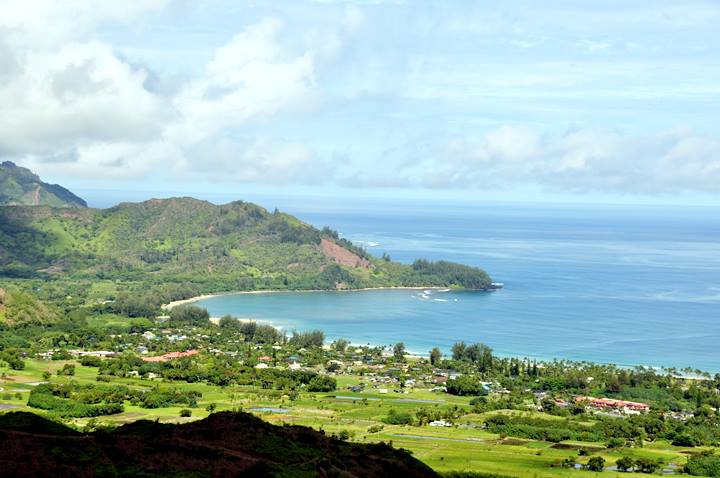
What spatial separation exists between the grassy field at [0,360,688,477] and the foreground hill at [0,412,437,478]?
14653 mm

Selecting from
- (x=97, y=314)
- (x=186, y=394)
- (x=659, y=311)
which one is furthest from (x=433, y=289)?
(x=186, y=394)

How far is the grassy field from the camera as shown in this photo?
6006cm

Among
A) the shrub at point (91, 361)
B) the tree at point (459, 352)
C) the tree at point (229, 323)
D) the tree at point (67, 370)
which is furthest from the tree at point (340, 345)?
the tree at point (67, 370)

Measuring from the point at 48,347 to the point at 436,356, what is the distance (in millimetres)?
45766

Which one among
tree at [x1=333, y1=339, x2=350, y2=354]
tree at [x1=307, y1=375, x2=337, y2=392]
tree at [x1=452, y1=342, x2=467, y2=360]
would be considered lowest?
tree at [x1=307, y1=375, x2=337, y2=392]

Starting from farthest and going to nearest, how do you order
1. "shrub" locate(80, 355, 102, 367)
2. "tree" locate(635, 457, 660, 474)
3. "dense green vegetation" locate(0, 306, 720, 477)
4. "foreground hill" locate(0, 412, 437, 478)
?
"shrub" locate(80, 355, 102, 367) < "dense green vegetation" locate(0, 306, 720, 477) < "tree" locate(635, 457, 660, 474) < "foreground hill" locate(0, 412, 437, 478)

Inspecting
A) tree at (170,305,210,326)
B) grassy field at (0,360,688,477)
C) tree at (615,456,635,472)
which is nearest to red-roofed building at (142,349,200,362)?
grassy field at (0,360,688,477)

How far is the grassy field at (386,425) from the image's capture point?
6006cm

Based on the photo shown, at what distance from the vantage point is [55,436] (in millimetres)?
38531

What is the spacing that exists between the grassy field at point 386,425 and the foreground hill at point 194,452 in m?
14.7

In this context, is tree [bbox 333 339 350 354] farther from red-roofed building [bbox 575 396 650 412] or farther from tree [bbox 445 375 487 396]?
red-roofed building [bbox 575 396 650 412]

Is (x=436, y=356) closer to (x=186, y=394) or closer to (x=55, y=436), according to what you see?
(x=186, y=394)

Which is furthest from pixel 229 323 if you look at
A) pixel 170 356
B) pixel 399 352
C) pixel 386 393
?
pixel 386 393

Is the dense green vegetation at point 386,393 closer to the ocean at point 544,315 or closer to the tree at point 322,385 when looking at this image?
the tree at point 322,385
